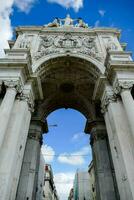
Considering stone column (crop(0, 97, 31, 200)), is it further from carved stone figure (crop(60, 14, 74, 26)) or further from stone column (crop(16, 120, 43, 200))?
carved stone figure (crop(60, 14, 74, 26))

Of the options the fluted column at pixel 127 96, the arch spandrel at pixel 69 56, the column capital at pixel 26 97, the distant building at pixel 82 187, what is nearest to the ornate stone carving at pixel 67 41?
the arch spandrel at pixel 69 56

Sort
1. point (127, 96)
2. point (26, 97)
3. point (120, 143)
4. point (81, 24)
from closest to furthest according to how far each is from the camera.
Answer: point (120, 143) < point (127, 96) < point (26, 97) < point (81, 24)

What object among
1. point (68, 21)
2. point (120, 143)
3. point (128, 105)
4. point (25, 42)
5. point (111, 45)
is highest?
point (68, 21)

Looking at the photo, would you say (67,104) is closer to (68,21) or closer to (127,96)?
(68,21)

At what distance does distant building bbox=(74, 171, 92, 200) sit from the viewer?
111 feet

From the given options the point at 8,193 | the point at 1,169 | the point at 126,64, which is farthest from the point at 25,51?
the point at 8,193

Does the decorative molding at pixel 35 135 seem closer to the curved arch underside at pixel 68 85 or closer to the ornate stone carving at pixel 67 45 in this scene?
the curved arch underside at pixel 68 85

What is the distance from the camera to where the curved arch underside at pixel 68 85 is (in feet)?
50.9

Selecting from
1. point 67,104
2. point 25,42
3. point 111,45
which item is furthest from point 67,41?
point 67,104

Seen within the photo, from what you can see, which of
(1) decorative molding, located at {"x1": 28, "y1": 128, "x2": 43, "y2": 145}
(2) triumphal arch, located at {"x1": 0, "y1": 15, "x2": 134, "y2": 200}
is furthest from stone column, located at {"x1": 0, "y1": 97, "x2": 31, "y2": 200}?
(1) decorative molding, located at {"x1": 28, "y1": 128, "x2": 43, "y2": 145}

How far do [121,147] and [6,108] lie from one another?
6.94m

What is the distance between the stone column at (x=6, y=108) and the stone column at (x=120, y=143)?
643cm

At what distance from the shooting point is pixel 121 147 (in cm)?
987

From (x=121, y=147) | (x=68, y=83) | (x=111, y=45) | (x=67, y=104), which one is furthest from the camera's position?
(x=67, y=104)
